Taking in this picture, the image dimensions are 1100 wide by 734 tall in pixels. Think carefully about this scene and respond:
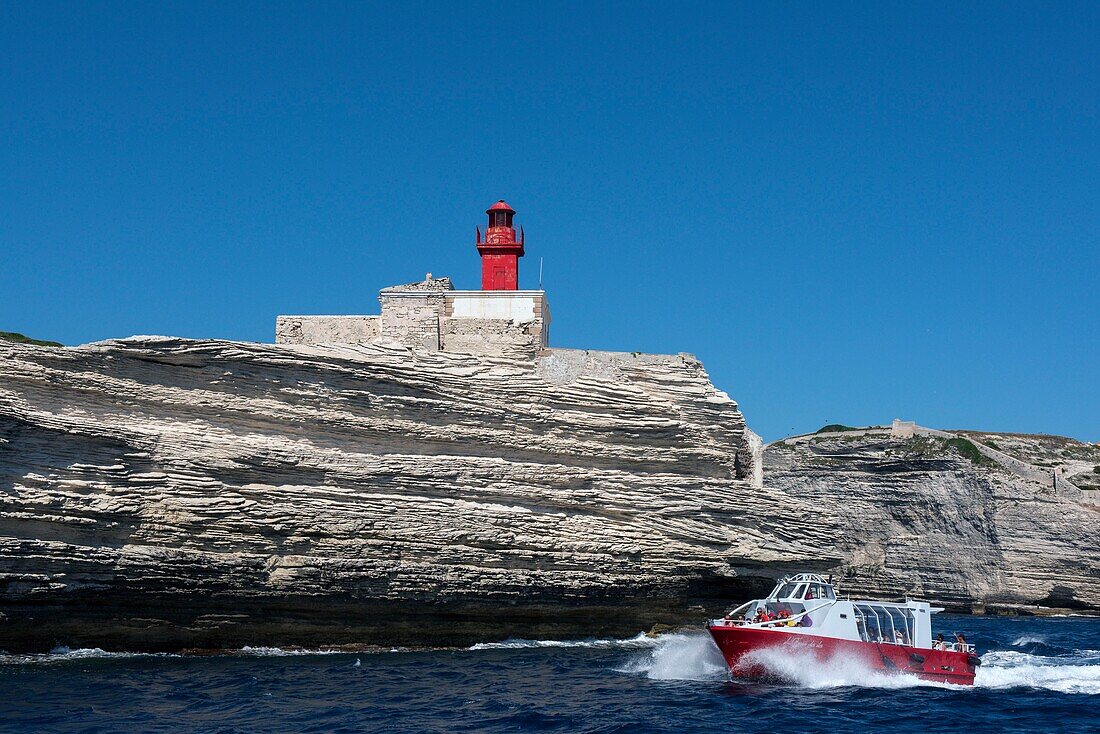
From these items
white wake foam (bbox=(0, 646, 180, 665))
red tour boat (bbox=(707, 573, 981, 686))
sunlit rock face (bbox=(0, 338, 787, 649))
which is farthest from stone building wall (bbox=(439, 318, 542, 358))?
white wake foam (bbox=(0, 646, 180, 665))

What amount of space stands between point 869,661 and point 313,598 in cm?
1326

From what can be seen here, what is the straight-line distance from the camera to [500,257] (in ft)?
113

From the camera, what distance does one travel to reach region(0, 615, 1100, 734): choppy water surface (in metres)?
Answer: 16.0

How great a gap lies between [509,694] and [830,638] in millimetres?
7078

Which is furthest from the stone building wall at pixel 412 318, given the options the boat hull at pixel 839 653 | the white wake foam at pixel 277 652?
the boat hull at pixel 839 653

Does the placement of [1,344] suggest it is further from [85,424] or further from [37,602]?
[37,602]

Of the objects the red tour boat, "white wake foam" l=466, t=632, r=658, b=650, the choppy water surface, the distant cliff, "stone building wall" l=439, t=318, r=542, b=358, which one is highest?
"stone building wall" l=439, t=318, r=542, b=358

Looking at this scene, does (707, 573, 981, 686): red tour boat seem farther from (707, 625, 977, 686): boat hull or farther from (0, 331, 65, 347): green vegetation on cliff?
(0, 331, 65, 347): green vegetation on cliff

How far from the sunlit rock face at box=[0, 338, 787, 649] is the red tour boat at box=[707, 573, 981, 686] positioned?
5.73 meters

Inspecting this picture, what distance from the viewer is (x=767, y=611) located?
2167cm

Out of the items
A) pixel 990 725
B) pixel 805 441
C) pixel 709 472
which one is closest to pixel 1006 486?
pixel 805 441

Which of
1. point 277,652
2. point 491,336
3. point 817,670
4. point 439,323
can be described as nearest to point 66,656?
point 277,652

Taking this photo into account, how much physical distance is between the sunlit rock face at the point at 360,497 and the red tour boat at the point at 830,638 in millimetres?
5735

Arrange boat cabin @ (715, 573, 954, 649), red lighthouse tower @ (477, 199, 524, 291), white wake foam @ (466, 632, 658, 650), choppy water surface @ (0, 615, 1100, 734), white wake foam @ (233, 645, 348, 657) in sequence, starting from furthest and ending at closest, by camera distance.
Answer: red lighthouse tower @ (477, 199, 524, 291), white wake foam @ (466, 632, 658, 650), white wake foam @ (233, 645, 348, 657), boat cabin @ (715, 573, 954, 649), choppy water surface @ (0, 615, 1100, 734)
